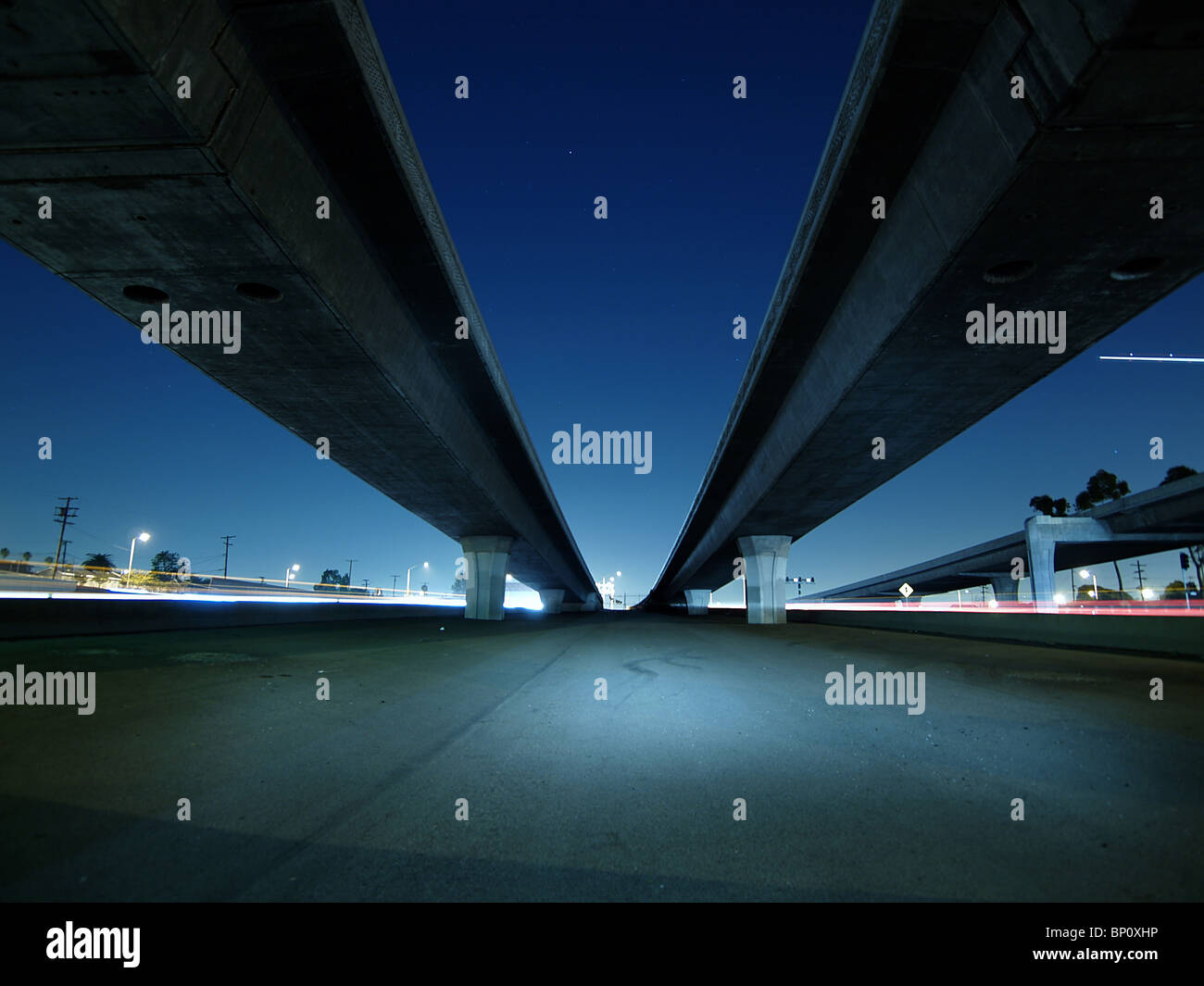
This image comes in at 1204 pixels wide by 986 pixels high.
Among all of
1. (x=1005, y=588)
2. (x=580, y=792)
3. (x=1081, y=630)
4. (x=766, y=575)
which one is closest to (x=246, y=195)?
(x=580, y=792)

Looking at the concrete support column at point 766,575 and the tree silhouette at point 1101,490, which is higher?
the tree silhouette at point 1101,490

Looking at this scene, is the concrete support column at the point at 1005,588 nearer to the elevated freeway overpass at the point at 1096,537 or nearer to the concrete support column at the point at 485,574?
the elevated freeway overpass at the point at 1096,537

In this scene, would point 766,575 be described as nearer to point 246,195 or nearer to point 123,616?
point 123,616

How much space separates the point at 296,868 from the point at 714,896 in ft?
8.51

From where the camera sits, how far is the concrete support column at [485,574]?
35719mm

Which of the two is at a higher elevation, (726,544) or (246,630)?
(726,544)

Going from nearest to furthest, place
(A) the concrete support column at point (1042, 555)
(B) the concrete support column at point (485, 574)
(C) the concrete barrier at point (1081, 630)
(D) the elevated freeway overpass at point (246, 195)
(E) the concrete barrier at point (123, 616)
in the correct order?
(D) the elevated freeway overpass at point (246, 195)
(E) the concrete barrier at point (123, 616)
(C) the concrete barrier at point (1081, 630)
(B) the concrete support column at point (485, 574)
(A) the concrete support column at point (1042, 555)

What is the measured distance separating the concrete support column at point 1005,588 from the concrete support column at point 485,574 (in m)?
76.9

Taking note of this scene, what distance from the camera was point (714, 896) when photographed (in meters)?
3.34

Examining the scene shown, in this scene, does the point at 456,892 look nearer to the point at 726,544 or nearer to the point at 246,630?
the point at 246,630

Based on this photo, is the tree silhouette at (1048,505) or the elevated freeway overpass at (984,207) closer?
the elevated freeway overpass at (984,207)

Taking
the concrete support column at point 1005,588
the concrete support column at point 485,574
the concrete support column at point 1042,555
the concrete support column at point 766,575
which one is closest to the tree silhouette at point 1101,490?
the concrete support column at point 1005,588
